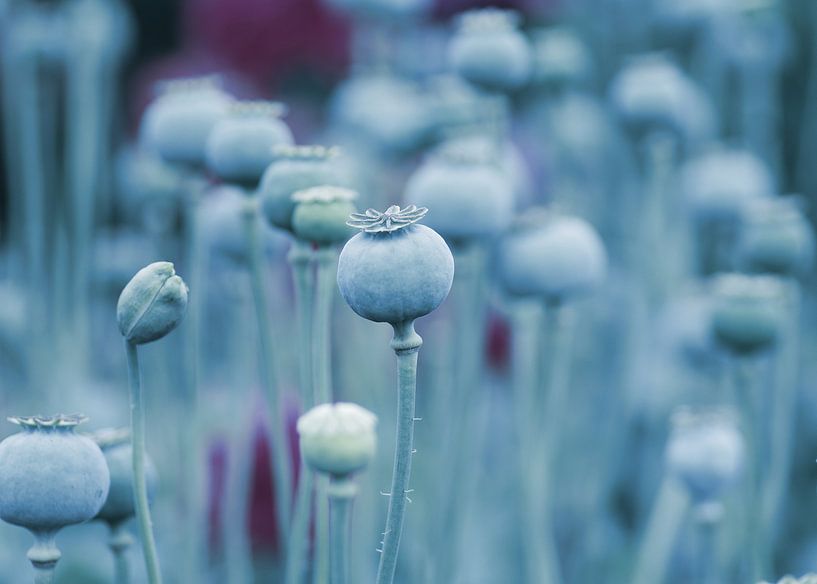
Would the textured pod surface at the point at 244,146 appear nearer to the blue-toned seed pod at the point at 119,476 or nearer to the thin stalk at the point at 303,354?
the thin stalk at the point at 303,354

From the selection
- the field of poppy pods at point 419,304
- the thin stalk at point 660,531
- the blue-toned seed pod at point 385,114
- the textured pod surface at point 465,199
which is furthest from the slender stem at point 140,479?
the blue-toned seed pod at point 385,114

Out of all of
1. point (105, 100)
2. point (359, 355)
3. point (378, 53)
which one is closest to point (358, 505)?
point (359, 355)

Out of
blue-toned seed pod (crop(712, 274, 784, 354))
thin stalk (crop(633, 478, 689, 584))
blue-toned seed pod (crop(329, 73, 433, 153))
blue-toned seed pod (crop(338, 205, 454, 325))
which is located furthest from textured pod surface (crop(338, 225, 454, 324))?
blue-toned seed pod (crop(329, 73, 433, 153))

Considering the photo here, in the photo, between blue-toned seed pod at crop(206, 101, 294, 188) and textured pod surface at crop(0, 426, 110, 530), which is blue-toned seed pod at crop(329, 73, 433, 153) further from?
textured pod surface at crop(0, 426, 110, 530)

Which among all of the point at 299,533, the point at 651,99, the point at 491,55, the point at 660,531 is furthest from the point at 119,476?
the point at 651,99

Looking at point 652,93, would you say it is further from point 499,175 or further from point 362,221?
point 362,221

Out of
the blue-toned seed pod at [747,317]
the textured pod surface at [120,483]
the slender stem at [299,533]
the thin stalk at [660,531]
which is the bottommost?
the thin stalk at [660,531]
